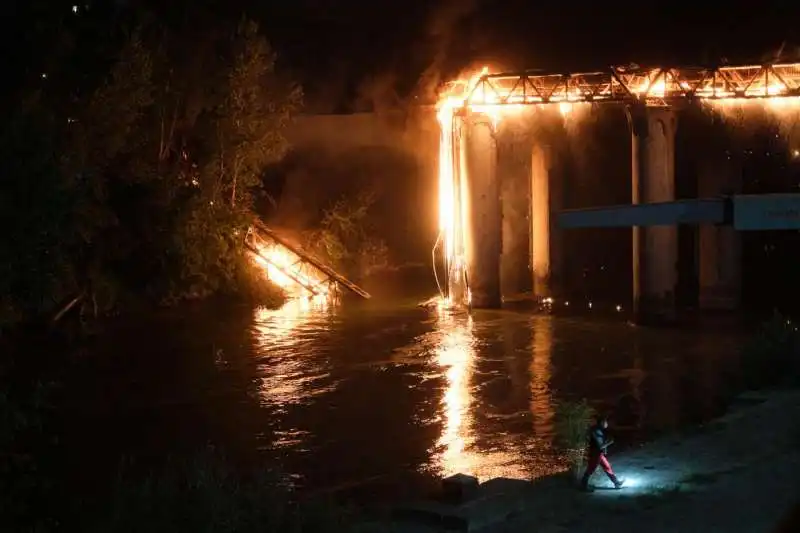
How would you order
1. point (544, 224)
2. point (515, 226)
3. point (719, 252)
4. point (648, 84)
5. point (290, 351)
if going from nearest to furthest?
point (290, 351)
point (648, 84)
point (719, 252)
point (544, 224)
point (515, 226)

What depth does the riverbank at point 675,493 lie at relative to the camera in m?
12.0

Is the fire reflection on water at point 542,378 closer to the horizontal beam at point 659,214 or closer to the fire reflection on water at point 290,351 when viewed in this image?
the fire reflection on water at point 290,351

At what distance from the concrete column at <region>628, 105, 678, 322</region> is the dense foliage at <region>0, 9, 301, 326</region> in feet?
Result: 41.1

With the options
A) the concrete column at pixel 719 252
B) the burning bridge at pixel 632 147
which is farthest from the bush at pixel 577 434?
the concrete column at pixel 719 252

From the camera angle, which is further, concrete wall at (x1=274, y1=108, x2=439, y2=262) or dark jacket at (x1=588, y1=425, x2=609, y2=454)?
concrete wall at (x1=274, y1=108, x2=439, y2=262)

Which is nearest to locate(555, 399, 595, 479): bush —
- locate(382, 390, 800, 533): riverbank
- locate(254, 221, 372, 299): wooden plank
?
locate(382, 390, 800, 533): riverbank

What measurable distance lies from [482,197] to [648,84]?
6174 mm

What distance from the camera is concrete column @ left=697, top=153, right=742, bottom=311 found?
3534 centimetres

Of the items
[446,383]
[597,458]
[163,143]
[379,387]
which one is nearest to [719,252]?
[446,383]

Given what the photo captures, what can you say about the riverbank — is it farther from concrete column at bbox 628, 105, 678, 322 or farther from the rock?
concrete column at bbox 628, 105, 678, 322

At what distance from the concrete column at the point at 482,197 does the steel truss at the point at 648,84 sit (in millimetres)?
1420

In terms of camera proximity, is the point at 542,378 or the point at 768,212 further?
the point at 542,378

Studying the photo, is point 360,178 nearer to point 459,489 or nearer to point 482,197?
point 482,197

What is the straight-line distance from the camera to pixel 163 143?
37.8m
